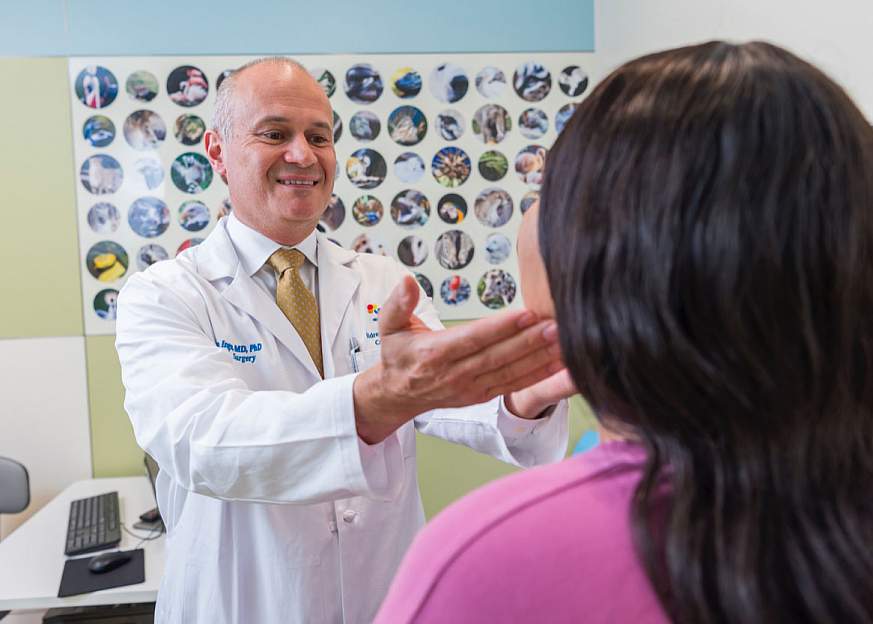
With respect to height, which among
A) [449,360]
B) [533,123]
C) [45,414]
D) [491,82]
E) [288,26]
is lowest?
[45,414]

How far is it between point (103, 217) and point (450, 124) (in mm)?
1340

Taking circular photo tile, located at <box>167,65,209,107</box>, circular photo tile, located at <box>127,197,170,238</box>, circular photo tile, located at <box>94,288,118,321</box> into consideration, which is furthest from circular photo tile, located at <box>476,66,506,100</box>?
circular photo tile, located at <box>94,288,118,321</box>

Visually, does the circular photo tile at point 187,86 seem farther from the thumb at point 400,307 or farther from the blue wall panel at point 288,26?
the thumb at point 400,307

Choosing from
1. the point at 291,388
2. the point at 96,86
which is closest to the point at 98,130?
the point at 96,86

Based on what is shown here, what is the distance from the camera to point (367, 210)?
8.70ft

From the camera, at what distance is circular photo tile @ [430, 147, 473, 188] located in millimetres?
2666

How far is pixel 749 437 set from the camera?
0.49m

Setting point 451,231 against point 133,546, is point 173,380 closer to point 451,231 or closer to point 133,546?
point 133,546

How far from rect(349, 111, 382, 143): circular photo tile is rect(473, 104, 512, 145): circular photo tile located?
1.25ft

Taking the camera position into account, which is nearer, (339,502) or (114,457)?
(339,502)

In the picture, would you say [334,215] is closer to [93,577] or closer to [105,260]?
[105,260]

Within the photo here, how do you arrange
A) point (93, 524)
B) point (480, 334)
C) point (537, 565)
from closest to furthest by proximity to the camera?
point (537, 565), point (480, 334), point (93, 524)

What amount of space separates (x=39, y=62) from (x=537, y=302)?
→ 2.46 meters

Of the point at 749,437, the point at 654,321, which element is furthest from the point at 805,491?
the point at 654,321
